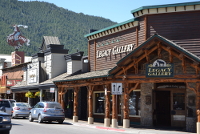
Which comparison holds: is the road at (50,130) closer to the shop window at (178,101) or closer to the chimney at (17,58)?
the shop window at (178,101)

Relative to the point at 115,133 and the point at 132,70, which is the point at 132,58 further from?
the point at 115,133

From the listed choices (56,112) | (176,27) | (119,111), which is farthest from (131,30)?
(56,112)

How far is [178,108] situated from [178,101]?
47cm

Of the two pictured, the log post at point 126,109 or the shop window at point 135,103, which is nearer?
the log post at point 126,109

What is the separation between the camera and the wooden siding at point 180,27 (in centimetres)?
2370

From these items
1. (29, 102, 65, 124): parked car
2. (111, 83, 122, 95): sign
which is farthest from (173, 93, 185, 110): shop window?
(29, 102, 65, 124): parked car

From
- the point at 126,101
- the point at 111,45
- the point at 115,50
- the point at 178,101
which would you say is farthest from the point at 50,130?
the point at 111,45

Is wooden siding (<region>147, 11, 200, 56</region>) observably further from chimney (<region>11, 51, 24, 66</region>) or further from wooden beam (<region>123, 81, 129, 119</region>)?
chimney (<region>11, 51, 24, 66</region>)

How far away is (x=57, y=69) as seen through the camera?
130ft

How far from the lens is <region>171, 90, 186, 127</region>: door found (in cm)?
2484

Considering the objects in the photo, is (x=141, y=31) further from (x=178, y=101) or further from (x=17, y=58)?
(x=17, y=58)

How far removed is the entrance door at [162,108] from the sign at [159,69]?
390cm

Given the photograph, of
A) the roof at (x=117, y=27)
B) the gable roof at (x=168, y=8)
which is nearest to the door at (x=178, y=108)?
the gable roof at (x=168, y=8)

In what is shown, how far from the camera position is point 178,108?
25156mm
